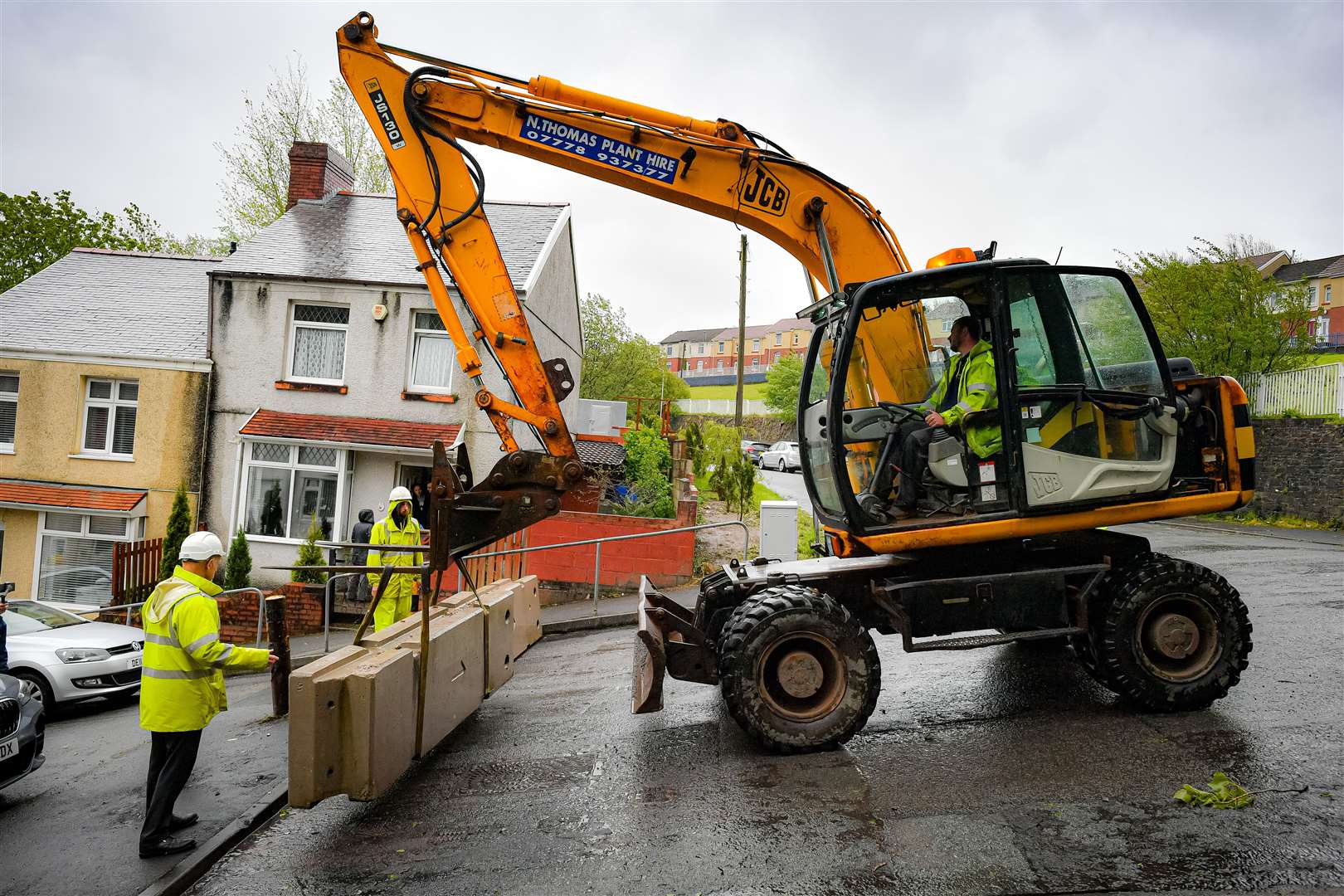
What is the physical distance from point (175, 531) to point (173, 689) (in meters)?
14.1

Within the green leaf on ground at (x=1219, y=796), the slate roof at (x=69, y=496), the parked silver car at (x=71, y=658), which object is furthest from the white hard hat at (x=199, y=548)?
the slate roof at (x=69, y=496)

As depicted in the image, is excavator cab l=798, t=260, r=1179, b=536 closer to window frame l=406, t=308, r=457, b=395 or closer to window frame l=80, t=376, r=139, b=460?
window frame l=406, t=308, r=457, b=395

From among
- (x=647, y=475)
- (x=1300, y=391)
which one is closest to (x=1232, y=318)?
(x=1300, y=391)

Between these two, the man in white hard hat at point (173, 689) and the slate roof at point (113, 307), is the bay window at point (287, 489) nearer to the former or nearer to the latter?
the slate roof at point (113, 307)

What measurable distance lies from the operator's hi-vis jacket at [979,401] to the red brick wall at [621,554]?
26.9 feet

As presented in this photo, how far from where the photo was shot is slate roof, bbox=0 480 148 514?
1828 cm

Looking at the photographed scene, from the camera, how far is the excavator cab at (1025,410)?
5.54m

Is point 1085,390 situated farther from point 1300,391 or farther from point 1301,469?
point 1300,391

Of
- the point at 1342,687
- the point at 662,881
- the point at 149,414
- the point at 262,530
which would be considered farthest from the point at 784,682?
the point at 149,414

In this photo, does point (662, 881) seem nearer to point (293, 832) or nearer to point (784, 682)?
point (784, 682)

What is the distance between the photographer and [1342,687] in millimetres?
6109

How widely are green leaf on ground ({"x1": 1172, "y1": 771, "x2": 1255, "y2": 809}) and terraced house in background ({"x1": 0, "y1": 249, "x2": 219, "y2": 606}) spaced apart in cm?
1927

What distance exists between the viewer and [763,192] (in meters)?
6.54

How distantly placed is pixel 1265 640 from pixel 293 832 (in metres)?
7.76
